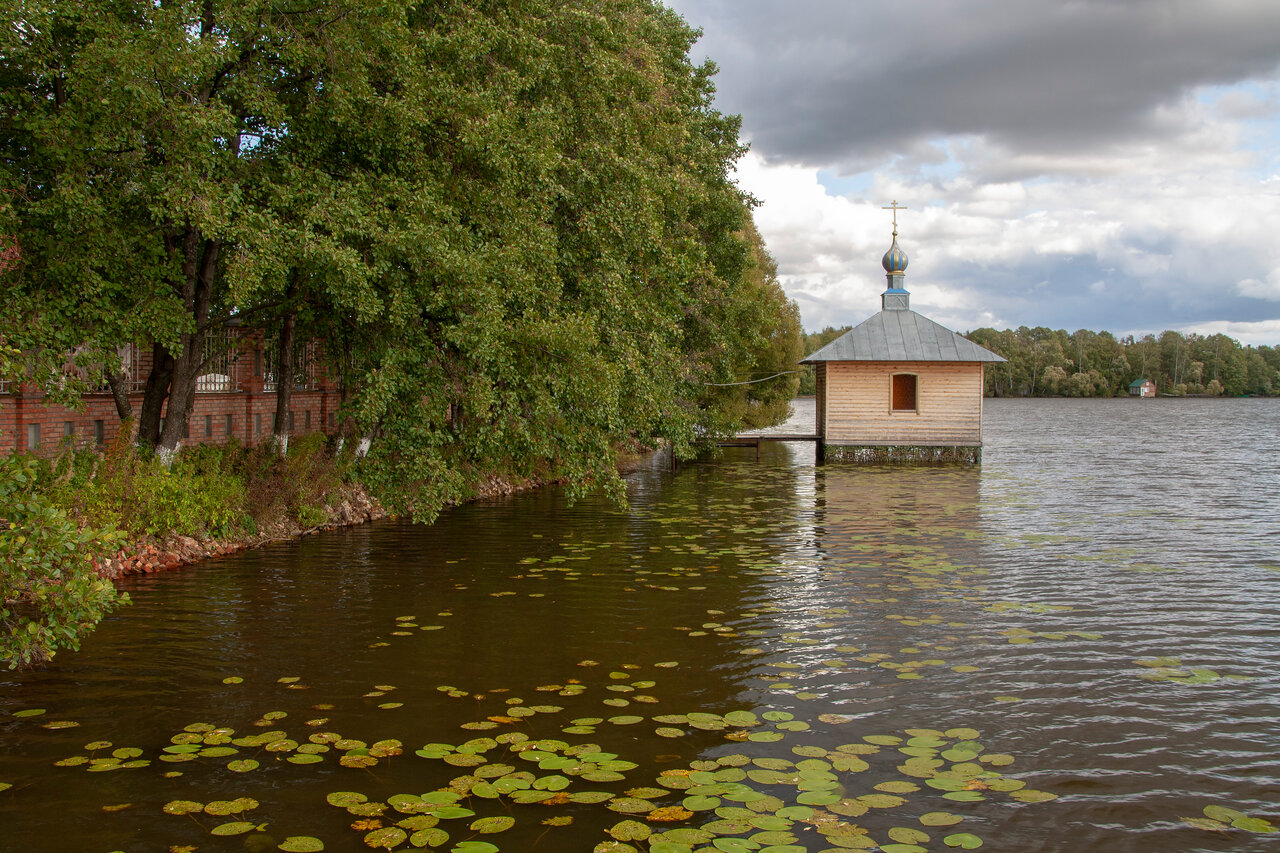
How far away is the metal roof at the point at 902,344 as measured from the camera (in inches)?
1292

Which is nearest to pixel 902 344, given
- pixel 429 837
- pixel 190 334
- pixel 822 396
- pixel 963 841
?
pixel 822 396

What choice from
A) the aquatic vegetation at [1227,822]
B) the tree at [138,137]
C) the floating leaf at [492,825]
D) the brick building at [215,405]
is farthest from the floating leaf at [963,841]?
the brick building at [215,405]

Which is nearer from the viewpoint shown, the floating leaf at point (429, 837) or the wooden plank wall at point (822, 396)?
the floating leaf at point (429, 837)

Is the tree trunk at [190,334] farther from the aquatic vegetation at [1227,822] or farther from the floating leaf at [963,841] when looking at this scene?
the aquatic vegetation at [1227,822]

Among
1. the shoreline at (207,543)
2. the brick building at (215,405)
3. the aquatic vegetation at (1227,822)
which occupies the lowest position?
the aquatic vegetation at (1227,822)

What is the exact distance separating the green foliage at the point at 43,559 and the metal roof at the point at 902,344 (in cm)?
2809

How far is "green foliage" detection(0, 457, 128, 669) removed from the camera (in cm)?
685

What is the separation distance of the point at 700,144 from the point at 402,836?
2104cm

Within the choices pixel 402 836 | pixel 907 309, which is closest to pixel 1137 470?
pixel 907 309

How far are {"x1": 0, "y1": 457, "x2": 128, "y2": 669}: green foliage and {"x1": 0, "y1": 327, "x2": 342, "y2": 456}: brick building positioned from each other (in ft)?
Result: 17.7

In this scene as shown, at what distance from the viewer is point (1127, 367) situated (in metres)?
156

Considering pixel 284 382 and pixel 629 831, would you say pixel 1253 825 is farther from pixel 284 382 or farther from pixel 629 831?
pixel 284 382

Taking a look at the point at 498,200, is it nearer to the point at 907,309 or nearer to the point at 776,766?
the point at 776,766

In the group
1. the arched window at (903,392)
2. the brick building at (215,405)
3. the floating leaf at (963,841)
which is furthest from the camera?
the arched window at (903,392)
